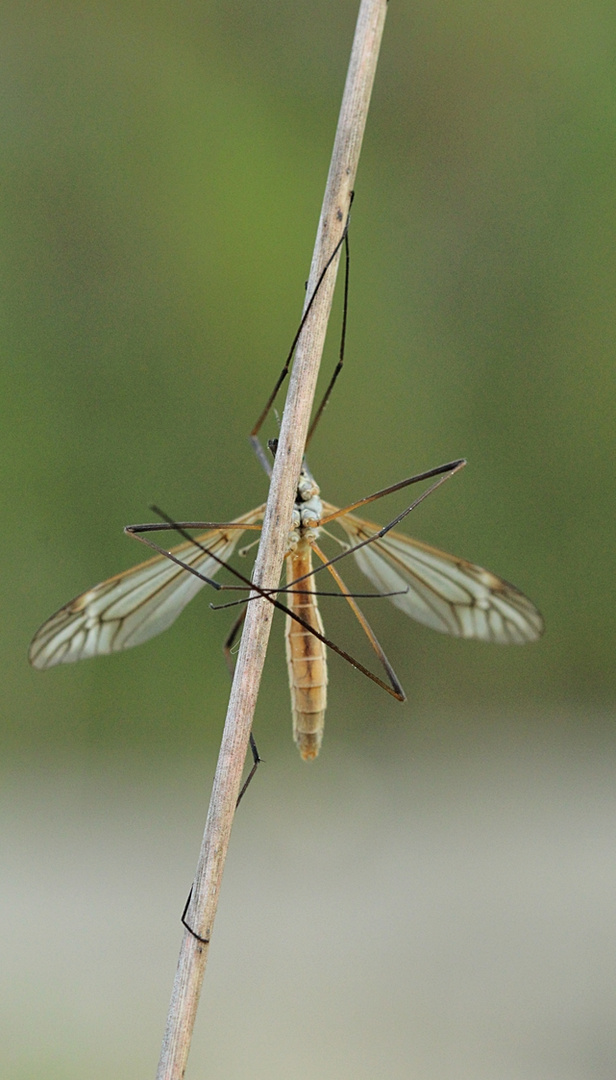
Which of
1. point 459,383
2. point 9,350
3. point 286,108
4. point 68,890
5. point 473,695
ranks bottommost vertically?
point 68,890

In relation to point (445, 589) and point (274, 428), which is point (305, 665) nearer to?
point (445, 589)

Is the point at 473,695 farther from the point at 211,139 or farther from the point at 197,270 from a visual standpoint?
the point at 211,139

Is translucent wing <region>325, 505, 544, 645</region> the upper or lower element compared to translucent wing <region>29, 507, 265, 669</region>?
upper

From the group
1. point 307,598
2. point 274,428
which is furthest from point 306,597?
point 274,428

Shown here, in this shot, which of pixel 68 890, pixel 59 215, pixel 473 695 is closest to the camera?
pixel 59 215

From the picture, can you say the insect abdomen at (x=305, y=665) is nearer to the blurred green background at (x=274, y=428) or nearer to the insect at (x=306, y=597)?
the insect at (x=306, y=597)

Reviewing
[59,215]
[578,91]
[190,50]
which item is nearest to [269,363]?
[59,215]

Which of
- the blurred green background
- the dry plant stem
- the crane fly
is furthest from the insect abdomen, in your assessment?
the blurred green background

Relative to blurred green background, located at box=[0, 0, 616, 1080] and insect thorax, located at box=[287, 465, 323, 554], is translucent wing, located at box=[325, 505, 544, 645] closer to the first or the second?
insect thorax, located at box=[287, 465, 323, 554]
